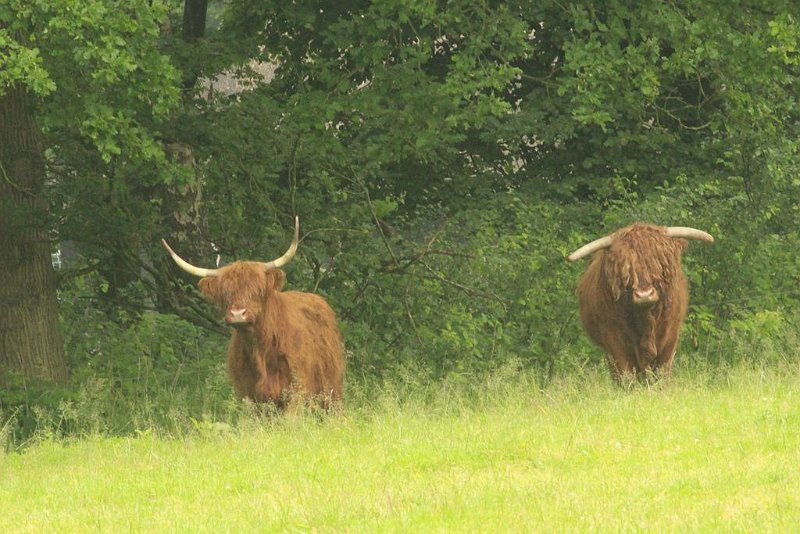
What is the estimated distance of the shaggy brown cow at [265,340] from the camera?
1155cm

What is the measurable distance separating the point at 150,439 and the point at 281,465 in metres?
2.13

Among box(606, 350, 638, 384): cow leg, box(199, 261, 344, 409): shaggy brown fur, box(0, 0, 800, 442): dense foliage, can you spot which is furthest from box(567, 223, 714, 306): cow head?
box(199, 261, 344, 409): shaggy brown fur

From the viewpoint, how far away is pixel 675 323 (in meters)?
11.9

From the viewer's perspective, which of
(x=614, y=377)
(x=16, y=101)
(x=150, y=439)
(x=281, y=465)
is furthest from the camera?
(x=16, y=101)

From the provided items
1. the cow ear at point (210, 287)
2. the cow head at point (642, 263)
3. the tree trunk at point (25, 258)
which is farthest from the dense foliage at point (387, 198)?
the cow head at point (642, 263)

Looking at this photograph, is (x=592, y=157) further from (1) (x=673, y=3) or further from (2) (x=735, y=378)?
(2) (x=735, y=378)

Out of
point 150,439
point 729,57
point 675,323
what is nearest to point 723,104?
point 729,57

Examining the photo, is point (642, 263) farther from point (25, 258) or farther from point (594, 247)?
point (25, 258)

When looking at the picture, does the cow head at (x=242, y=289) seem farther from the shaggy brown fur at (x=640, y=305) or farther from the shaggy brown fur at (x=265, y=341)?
the shaggy brown fur at (x=640, y=305)

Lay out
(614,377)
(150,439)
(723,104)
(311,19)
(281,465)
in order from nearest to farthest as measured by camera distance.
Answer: (281,465) → (150,439) → (614,377) → (311,19) → (723,104)

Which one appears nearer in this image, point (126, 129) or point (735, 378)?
point (735, 378)

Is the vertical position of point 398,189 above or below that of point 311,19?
below

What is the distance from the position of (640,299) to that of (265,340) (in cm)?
298

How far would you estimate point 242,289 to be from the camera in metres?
11.6
